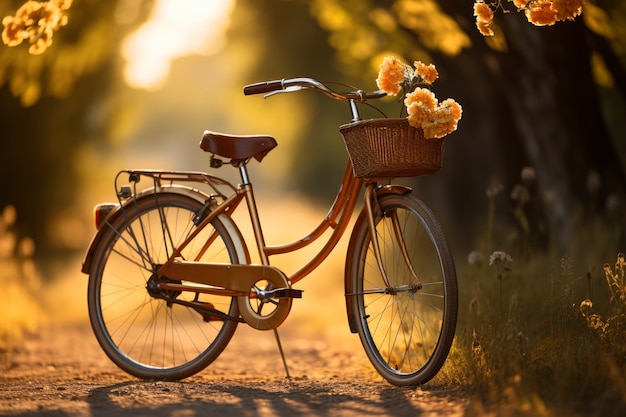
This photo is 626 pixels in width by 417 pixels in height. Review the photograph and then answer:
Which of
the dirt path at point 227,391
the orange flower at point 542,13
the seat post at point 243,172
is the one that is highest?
the orange flower at point 542,13

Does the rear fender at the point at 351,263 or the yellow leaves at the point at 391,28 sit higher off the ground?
the yellow leaves at the point at 391,28

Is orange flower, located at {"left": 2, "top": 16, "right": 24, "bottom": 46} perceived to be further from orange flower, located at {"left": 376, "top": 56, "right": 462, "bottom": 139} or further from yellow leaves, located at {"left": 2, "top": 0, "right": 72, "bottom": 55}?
orange flower, located at {"left": 376, "top": 56, "right": 462, "bottom": 139}

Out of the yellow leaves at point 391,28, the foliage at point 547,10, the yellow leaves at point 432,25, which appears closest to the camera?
the foliage at point 547,10

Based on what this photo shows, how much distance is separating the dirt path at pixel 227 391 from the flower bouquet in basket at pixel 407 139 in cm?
109

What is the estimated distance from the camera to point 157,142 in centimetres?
6031

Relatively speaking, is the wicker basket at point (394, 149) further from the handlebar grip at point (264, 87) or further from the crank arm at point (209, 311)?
the crank arm at point (209, 311)

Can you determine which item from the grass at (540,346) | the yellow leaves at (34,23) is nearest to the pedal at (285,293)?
the grass at (540,346)

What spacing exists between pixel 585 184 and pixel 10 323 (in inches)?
199

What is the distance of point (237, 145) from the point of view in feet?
16.9

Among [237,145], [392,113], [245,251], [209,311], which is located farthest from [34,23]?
[392,113]

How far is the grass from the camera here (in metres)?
4.13

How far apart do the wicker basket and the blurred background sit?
1622mm

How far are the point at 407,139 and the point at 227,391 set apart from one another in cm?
156

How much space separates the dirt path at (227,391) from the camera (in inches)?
170
